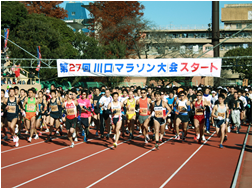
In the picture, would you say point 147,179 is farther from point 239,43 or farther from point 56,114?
point 239,43

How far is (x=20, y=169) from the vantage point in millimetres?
8875

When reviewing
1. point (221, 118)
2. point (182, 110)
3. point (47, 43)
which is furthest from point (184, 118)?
point (47, 43)

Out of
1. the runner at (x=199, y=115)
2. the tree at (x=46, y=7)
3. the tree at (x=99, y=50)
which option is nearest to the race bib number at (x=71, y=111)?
the runner at (x=199, y=115)

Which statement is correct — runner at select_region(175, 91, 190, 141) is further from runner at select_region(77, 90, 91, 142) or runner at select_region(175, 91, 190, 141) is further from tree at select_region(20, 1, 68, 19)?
tree at select_region(20, 1, 68, 19)

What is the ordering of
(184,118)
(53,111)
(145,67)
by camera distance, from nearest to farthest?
(184,118), (53,111), (145,67)

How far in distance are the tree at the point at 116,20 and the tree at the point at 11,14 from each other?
10.9 metres

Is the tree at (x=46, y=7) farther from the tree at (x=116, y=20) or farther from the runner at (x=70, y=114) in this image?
the runner at (x=70, y=114)

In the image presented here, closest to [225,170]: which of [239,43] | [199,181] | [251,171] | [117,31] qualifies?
[251,171]

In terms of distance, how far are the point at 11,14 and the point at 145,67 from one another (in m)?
27.2

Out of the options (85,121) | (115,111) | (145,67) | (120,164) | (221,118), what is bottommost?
(120,164)

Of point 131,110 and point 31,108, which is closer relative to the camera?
point 131,110

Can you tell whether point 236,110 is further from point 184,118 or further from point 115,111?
point 115,111

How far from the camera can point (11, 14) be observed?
127ft

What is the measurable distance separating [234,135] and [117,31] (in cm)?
3078
